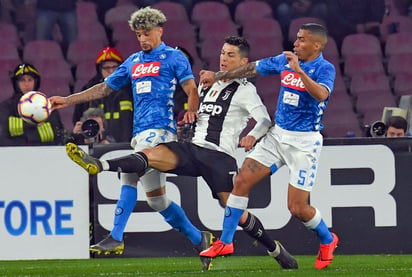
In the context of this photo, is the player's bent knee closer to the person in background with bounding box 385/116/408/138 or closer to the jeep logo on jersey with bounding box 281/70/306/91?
the jeep logo on jersey with bounding box 281/70/306/91

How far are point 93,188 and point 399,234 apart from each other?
126 inches

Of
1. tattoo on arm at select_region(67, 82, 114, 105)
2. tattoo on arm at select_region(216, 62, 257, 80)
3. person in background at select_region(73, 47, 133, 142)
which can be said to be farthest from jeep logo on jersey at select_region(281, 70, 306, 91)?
person in background at select_region(73, 47, 133, 142)

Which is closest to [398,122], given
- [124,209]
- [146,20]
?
[146,20]

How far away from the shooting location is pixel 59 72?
1551 centimetres

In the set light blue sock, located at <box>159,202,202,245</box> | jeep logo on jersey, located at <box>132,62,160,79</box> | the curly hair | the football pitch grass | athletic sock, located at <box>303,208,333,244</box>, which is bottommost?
the football pitch grass

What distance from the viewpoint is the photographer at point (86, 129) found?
12.2 m

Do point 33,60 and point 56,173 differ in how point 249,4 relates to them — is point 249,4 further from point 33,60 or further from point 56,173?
point 56,173

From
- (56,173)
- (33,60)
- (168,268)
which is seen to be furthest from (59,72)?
(168,268)

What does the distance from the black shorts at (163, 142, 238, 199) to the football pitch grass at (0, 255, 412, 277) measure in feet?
2.43

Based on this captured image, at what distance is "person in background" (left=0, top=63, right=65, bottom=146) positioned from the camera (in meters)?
12.7

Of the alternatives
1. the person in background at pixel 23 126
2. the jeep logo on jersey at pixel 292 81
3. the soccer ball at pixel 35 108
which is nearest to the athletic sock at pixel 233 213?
the jeep logo on jersey at pixel 292 81

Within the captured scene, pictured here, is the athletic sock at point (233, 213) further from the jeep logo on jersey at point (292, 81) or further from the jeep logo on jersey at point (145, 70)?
the jeep logo on jersey at point (145, 70)

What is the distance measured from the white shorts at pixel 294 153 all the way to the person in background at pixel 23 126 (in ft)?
12.3

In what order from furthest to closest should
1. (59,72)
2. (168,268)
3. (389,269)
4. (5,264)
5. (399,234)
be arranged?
(59,72) → (399,234) → (5,264) → (168,268) → (389,269)
